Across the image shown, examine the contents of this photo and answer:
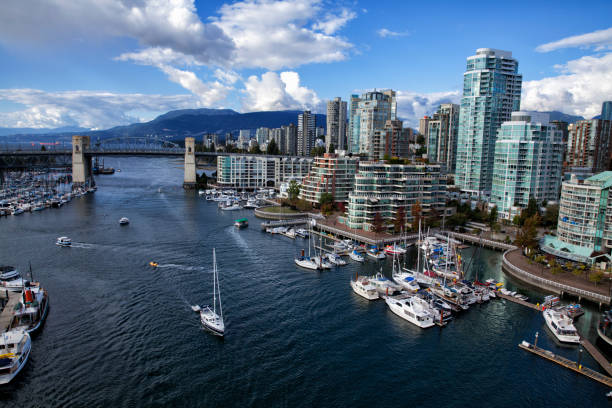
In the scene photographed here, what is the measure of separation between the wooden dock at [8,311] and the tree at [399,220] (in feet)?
118

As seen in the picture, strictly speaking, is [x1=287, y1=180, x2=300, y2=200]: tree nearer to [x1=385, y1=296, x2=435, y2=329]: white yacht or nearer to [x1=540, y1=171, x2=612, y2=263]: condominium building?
[x1=540, y1=171, x2=612, y2=263]: condominium building

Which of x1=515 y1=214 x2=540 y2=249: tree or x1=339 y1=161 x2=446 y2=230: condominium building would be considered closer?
x1=515 y1=214 x2=540 y2=249: tree

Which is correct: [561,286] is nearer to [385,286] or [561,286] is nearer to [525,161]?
[385,286]

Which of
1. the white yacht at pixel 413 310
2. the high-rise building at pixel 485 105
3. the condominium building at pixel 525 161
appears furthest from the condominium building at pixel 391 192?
the white yacht at pixel 413 310

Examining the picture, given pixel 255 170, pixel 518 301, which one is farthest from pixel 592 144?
pixel 518 301

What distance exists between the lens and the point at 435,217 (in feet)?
169

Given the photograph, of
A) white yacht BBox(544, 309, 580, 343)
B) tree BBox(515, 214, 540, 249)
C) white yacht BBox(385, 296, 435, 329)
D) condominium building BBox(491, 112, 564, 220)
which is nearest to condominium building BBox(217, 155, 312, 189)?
condominium building BBox(491, 112, 564, 220)

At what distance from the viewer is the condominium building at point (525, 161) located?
51.9m

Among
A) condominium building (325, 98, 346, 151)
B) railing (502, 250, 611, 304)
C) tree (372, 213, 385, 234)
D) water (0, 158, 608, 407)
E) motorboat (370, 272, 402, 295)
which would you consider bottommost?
water (0, 158, 608, 407)

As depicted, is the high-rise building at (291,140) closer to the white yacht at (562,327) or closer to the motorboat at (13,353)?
the white yacht at (562,327)

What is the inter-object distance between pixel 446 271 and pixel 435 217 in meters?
16.9

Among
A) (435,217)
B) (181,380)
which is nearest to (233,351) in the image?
(181,380)

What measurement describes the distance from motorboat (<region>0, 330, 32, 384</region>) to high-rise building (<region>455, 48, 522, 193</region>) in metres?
61.5

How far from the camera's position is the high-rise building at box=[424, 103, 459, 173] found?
100m
